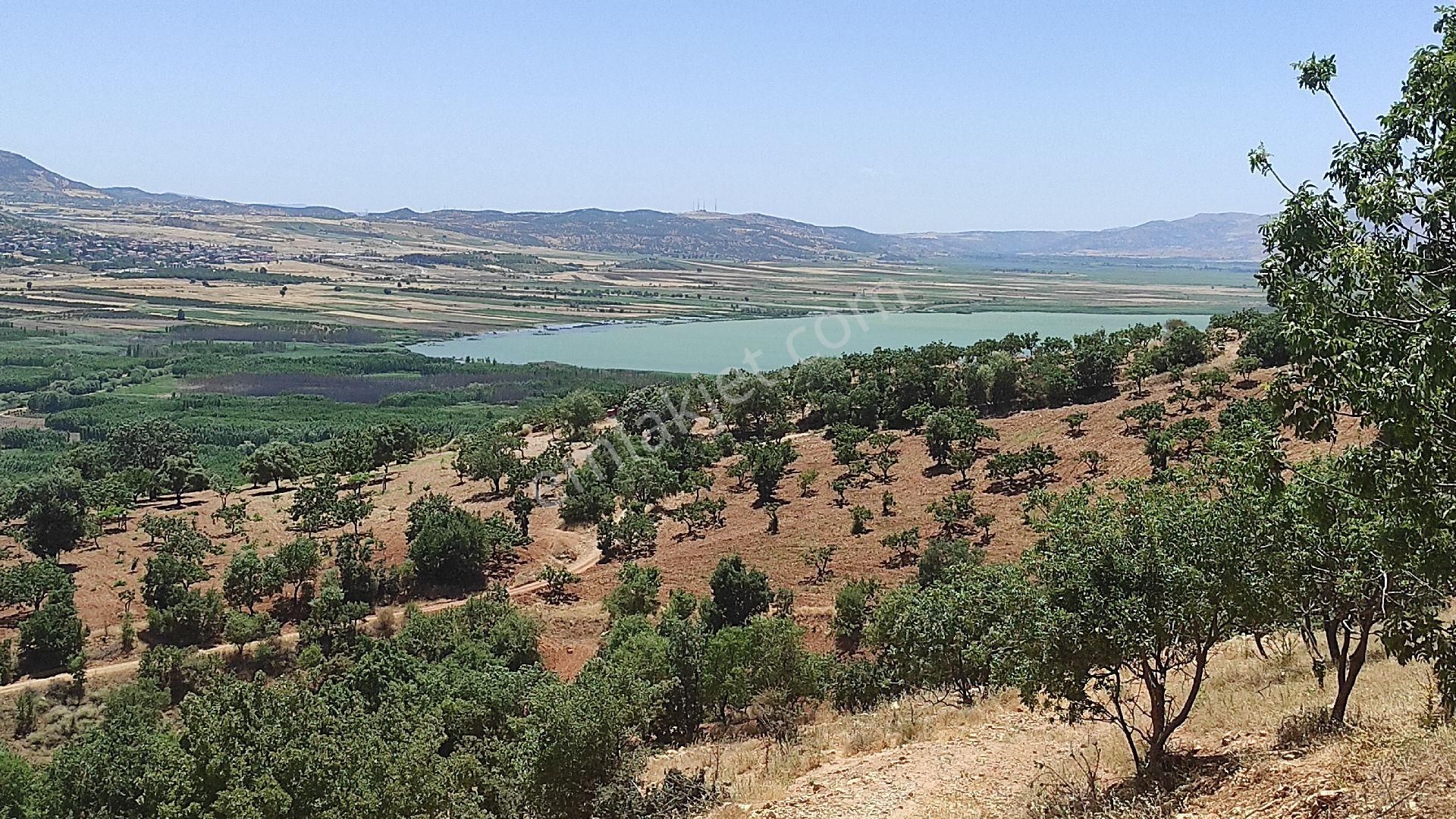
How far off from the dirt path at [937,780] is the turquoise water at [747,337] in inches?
3746

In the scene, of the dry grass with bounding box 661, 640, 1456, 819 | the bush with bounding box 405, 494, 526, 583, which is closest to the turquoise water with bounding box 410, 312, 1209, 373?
the bush with bounding box 405, 494, 526, 583

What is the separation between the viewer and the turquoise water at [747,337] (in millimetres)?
125375

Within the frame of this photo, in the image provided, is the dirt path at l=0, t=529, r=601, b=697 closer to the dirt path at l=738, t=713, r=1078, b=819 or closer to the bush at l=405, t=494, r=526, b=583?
the bush at l=405, t=494, r=526, b=583

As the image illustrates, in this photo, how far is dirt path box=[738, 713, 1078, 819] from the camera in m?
12.4

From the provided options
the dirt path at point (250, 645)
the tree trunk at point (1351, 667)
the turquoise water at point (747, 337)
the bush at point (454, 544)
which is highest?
the tree trunk at point (1351, 667)

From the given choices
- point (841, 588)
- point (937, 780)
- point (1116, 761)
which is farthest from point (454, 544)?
point (1116, 761)

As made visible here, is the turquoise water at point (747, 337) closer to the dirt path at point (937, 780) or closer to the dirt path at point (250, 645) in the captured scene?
the dirt path at point (250, 645)

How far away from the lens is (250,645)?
31953 mm

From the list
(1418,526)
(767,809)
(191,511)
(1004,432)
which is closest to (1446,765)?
(1418,526)

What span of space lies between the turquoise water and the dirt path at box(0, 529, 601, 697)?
70335 millimetres

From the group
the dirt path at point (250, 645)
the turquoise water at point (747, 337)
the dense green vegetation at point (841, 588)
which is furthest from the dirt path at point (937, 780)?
the turquoise water at point (747, 337)

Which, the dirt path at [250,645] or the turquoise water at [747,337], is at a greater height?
the turquoise water at [747,337]

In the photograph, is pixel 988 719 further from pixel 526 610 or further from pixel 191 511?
pixel 191 511

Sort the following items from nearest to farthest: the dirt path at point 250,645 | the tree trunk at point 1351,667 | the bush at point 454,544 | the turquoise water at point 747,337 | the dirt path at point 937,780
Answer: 1. the tree trunk at point 1351,667
2. the dirt path at point 937,780
3. the dirt path at point 250,645
4. the bush at point 454,544
5. the turquoise water at point 747,337
